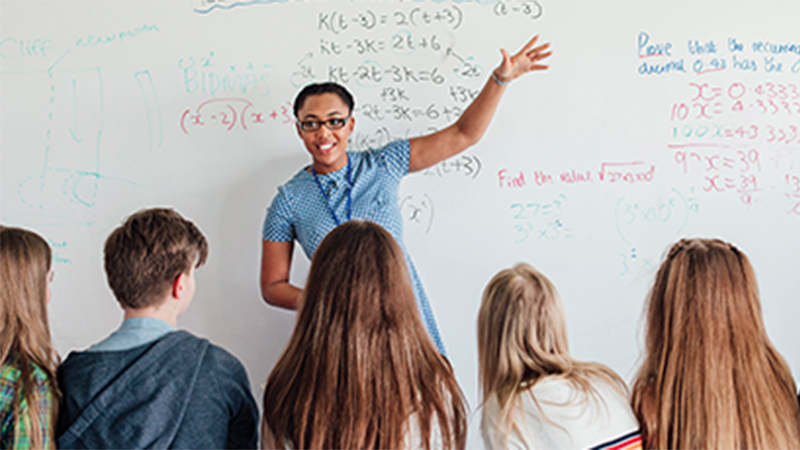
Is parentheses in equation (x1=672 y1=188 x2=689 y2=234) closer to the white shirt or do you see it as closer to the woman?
the woman

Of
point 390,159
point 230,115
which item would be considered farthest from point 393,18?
point 230,115

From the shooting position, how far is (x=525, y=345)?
135cm

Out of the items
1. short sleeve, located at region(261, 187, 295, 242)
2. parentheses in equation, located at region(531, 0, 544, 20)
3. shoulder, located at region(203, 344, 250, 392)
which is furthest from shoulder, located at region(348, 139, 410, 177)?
shoulder, located at region(203, 344, 250, 392)

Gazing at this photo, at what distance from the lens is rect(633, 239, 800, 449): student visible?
50.6 inches

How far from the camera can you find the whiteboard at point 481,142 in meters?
2.16

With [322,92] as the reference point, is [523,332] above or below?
below

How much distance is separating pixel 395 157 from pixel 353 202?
202mm

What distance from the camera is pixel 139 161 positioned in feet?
7.51

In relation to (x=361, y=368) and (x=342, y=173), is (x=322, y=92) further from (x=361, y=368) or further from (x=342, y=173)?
(x=361, y=368)

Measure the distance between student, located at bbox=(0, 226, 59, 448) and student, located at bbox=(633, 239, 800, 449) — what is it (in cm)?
123

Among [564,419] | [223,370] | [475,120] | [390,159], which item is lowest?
[564,419]

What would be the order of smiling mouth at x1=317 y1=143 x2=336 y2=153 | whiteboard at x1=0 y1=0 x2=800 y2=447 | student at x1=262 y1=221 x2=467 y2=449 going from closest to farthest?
1. student at x1=262 y1=221 x2=467 y2=449
2. smiling mouth at x1=317 y1=143 x2=336 y2=153
3. whiteboard at x1=0 y1=0 x2=800 y2=447

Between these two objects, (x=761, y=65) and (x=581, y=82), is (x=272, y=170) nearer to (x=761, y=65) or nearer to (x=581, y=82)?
(x=581, y=82)

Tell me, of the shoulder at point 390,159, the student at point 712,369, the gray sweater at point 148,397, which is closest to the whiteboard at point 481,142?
the shoulder at point 390,159
